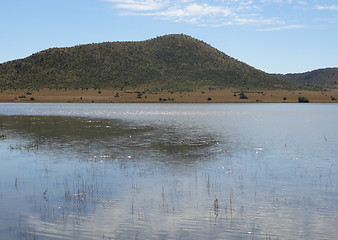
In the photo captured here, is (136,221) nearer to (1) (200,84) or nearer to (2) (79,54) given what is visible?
(1) (200,84)

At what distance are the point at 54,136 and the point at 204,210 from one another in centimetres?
2259

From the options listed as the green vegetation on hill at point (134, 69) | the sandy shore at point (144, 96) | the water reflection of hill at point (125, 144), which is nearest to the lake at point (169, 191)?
the water reflection of hill at point (125, 144)

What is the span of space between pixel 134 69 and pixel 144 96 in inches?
1447

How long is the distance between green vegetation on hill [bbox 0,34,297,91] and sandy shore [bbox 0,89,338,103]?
755 cm

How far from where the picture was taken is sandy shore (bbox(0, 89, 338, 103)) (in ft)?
366

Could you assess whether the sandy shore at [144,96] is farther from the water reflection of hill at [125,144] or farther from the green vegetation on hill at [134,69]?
the water reflection of hill at [125,144]

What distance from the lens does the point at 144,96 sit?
116 m

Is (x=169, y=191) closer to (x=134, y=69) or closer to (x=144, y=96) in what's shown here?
(x=144, y=96)

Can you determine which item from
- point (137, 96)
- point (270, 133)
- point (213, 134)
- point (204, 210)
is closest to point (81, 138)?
point (213, 134)

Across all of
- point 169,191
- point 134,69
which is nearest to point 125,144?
point 169,191

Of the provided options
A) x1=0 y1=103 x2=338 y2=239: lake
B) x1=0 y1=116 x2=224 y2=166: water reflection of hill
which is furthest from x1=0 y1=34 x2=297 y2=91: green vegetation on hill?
x1=0 y1=103 x2=338 y2=239: lake

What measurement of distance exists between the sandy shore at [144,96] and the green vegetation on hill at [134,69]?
24.8ft

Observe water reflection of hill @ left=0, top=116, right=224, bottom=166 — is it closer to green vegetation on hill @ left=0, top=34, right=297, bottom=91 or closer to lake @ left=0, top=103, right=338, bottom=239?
lake @ left=0, top=103, right=338, bottom=239

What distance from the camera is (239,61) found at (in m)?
173
